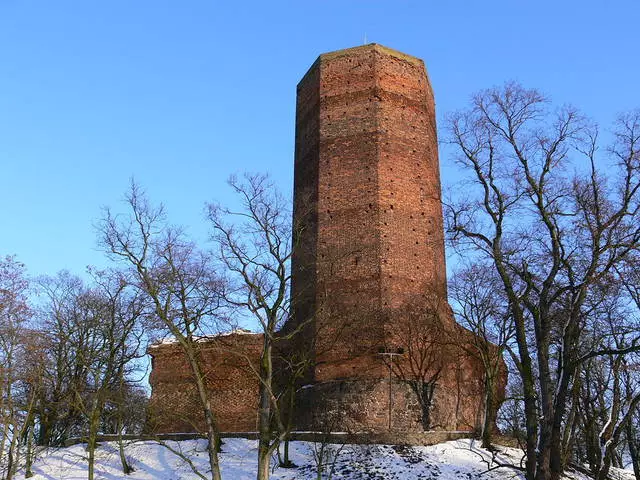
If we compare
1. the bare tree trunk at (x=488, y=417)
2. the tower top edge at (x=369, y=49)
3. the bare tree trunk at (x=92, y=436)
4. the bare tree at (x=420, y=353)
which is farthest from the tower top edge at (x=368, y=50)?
the bare tree trunk at (x=92, y=436)

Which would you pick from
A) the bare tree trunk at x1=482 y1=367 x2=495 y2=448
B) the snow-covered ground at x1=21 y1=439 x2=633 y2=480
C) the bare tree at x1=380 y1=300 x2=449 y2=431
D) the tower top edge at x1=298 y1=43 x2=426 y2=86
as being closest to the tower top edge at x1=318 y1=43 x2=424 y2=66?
the tower top edge at x1=298 y1=43 x2=426 y2=86

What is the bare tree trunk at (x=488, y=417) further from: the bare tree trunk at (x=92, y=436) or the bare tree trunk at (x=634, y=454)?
the bare tree trunk at (x=92, y=436)

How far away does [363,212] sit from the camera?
66.9 feet

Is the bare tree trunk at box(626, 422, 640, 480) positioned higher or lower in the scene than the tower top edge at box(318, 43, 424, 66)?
lower

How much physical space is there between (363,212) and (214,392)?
777cm

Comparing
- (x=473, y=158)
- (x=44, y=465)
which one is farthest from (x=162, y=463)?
(x=473, y=158)

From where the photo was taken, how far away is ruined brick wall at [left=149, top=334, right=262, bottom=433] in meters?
21.1

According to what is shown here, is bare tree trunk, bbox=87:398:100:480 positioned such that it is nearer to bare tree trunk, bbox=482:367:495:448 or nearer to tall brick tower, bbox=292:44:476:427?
tall brick tower, bbox=292:44:476:427

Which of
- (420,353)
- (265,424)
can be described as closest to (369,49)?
(420,353)

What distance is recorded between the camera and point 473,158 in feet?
48.4

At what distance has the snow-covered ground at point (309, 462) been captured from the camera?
15.6 m

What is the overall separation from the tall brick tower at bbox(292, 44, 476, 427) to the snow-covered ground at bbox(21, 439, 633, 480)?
1.87m

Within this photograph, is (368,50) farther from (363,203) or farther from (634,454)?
(634,454)

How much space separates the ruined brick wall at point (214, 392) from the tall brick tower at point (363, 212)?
→ 255cm
